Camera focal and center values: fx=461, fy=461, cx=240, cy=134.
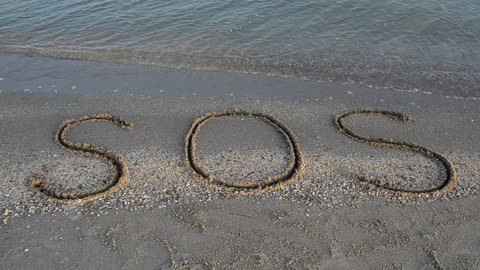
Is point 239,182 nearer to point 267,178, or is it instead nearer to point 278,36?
point 267,178

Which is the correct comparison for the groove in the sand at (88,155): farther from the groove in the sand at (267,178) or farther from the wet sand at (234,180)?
the groove in the sand at (267,178)

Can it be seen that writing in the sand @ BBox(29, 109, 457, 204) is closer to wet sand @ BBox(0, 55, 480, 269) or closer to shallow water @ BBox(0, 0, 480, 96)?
wet sand @ BBox(0, 55, 480, 269)

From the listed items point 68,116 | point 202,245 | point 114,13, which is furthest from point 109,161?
point 114,13

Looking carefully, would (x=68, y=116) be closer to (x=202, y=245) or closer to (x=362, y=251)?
(x=202, y=245)

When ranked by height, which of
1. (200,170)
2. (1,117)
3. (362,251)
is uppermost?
(1,117)

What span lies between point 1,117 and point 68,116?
5.42 ft

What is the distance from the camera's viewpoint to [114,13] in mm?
18781

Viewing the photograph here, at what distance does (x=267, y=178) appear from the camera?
9234mm

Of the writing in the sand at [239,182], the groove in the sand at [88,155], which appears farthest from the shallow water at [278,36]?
the groove in the sand at [88,155]

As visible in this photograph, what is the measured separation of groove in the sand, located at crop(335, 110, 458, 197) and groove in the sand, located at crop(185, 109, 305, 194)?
1.43m

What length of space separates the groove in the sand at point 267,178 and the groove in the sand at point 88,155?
56.8 inches

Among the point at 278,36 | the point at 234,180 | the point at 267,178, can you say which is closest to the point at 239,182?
the point at 234,180

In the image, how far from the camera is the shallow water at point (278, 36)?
578 inches

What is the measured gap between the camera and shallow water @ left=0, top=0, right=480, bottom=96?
48.2 ft
